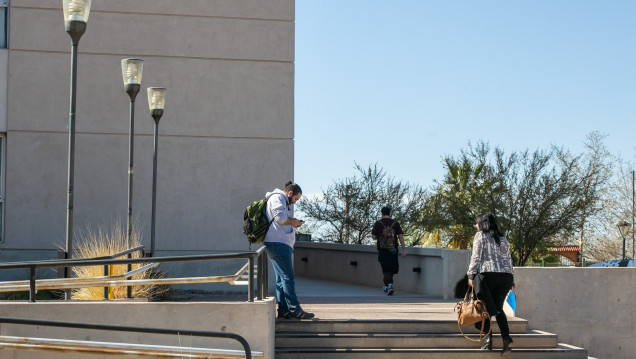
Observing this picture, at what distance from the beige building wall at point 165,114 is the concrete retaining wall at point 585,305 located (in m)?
6.22

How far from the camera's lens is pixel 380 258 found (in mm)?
15062

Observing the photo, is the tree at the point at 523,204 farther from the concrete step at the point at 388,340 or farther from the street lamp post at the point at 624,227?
the concrete step at the point at 388,340

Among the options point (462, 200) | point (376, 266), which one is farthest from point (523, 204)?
point (376, 266)

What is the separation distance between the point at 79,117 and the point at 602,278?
10.3 metres

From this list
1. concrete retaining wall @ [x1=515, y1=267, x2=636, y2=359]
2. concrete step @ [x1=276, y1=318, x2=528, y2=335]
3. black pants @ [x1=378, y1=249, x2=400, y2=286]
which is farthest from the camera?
black pants @ [x1=378, y1=249, x2=400, y2=286]

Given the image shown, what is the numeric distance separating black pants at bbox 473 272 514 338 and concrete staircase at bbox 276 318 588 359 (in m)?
0.45

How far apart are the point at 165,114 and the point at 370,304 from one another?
604 cm

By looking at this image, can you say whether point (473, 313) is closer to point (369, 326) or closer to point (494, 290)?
point (494, 290)

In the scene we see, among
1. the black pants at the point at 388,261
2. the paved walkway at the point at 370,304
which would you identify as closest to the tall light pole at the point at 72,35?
the paved walkway at the point at 370,304

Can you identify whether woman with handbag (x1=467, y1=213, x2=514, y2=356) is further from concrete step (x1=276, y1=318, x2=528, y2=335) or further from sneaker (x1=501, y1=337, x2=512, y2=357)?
concrete step (x1=276, y1=318, x2=528, y2=335)

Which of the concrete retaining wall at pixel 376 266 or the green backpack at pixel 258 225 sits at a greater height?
the green backpack at pixel 258 225

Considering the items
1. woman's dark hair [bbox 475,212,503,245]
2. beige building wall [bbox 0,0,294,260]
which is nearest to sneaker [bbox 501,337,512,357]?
woman's dark hair [bbox 475,212,503,245]

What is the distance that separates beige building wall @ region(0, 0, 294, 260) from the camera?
1617 cm

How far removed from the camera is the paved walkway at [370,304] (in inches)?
456
